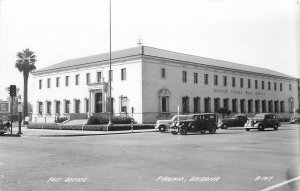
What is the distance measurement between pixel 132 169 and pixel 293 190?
4.28 meters

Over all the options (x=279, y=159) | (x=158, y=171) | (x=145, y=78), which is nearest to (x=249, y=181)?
(x=158, y=171)

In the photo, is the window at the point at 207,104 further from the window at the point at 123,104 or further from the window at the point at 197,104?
the window at the point at 123,104

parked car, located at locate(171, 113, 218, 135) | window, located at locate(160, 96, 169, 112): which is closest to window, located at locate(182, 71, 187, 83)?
window, located at locate(160, 96, 169, 112)

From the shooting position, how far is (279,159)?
39.5 feet

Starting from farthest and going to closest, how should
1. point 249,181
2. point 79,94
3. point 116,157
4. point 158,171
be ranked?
point 79,94, point 116,157, point 158,171, point 249,181

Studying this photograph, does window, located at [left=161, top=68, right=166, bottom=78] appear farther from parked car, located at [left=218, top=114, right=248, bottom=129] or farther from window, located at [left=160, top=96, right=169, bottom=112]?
parked car, located at [left=218, top=114, right=248, bottom=129]

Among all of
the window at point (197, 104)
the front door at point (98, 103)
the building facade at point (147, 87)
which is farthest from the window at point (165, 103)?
the front door at point (98, 103)

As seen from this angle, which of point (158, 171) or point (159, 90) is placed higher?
point (159, 90)

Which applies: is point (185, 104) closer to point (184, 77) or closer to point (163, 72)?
point (184, 77)

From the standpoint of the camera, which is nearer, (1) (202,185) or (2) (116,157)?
(1) (202,185)

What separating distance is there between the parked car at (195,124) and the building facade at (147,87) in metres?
12.3

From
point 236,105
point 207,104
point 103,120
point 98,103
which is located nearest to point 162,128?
point 103,120

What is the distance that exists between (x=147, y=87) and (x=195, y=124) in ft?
54.9

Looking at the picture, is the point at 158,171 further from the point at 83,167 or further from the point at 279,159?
the point at 279,159
